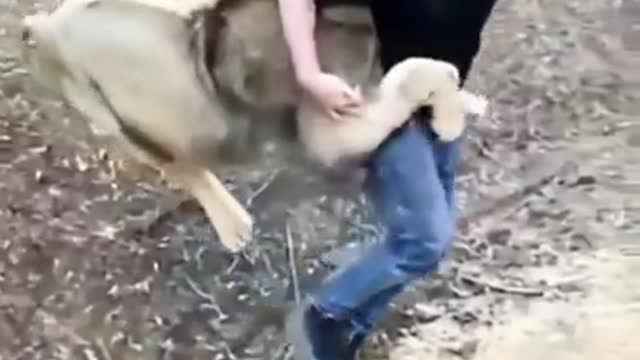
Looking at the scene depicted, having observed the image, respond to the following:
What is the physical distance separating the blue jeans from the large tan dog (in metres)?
0.03

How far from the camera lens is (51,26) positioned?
181 centimetres

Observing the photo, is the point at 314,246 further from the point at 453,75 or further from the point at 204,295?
the point at 453,75

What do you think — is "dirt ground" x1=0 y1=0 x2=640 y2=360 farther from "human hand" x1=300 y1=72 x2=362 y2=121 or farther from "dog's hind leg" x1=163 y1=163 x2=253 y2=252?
"human hand" x1=300 y1=72 x2=362 y2=121

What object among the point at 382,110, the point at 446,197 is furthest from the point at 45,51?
the point at 446,197

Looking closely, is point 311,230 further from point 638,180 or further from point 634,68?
point 634,68

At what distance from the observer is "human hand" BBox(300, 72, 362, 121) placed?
1689 mm

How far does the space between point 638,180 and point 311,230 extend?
21.2 inches

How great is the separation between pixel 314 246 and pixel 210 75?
0.49 metres

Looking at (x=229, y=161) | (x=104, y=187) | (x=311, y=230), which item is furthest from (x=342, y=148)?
(x=104, y=187)

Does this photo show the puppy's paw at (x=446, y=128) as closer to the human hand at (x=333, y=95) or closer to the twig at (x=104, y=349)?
the human hand at (x=333, y=95)

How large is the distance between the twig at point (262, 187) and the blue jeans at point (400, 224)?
1.52ft

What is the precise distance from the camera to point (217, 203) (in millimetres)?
1911

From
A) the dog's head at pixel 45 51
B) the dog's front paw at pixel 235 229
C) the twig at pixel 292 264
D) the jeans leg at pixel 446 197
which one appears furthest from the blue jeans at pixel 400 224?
the dog's head at pixel 45 51

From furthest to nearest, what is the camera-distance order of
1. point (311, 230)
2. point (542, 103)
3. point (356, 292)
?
point (542, 103) < point (311, 230) < point (356, 292)
